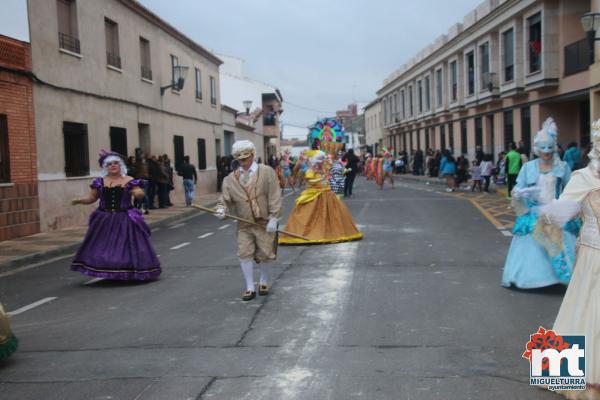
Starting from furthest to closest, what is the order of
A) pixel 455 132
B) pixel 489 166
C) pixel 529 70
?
pixel 455 132, pixel 529 70, pixel 489 166

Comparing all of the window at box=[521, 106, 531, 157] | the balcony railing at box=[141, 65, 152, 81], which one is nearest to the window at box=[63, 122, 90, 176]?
the balcony railing at box=[141, 65, 152, 81]

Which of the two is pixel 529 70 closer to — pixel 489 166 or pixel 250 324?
pixel 489 166

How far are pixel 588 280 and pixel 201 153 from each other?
Answer: 25.9m

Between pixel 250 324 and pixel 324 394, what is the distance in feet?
6.19

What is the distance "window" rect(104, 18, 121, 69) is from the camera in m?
18.6

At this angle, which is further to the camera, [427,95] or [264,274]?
[427,95]

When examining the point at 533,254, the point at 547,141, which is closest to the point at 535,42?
the point at 547,141

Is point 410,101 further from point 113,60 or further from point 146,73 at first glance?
point 113,60

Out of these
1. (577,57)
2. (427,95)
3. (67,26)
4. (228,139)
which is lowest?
(228,139)

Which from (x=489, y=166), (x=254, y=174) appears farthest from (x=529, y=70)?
(x=254, y=174)

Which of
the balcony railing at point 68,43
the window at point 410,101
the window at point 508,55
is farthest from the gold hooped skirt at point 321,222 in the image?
the window at point 410,101

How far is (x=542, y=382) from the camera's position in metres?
4.01

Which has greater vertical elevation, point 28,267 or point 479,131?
point 479,131

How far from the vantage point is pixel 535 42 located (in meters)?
25.4
